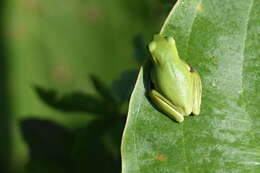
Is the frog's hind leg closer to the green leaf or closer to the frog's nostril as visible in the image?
the green leaf

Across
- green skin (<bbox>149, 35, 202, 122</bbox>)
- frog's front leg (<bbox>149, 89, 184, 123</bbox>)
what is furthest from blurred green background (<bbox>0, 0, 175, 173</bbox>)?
frog's front leg (<bbox>149, 89, 184, 123</bbox>)

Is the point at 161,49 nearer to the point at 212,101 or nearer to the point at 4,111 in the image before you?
the point at 212,101

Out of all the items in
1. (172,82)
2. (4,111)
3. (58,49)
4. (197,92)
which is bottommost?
(4,111)

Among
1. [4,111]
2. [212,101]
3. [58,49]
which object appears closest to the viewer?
[212,101]

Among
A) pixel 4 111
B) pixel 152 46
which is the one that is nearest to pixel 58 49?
pixel 4 111

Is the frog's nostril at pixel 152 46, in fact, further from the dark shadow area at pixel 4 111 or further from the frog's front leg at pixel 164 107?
the dark shadow area at pixel 4 111
